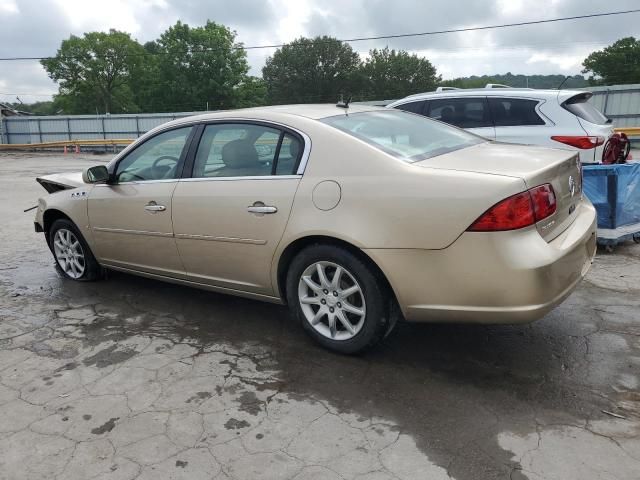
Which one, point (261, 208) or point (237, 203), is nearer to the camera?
point (261, 208)

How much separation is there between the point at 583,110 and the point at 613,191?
154 centimetres

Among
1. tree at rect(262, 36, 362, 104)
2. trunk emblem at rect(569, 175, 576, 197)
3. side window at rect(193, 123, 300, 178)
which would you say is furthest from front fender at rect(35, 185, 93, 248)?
tree at rect(262, 36, 362, 104)

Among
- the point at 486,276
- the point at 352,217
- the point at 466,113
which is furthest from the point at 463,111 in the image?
the point at 486,276

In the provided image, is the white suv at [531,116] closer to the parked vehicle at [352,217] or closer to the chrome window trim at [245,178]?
the parked vehicle at [352,217]

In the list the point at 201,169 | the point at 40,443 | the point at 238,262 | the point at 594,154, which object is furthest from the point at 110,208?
the point at 594,154

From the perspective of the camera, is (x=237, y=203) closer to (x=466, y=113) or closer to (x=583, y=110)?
(x=466, y=113)

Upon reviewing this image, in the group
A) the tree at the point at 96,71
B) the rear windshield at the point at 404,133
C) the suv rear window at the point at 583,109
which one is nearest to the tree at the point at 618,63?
the tree at the point at 96,71

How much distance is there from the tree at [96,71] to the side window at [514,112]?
222 ft

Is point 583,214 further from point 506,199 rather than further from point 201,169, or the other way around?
point 201,169

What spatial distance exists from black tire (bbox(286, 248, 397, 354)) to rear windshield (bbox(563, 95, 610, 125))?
4.48 m

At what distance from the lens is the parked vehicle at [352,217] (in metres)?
2.71

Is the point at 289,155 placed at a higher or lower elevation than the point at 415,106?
lower

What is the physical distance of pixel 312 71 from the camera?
7062 cm

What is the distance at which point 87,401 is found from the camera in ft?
9.58
